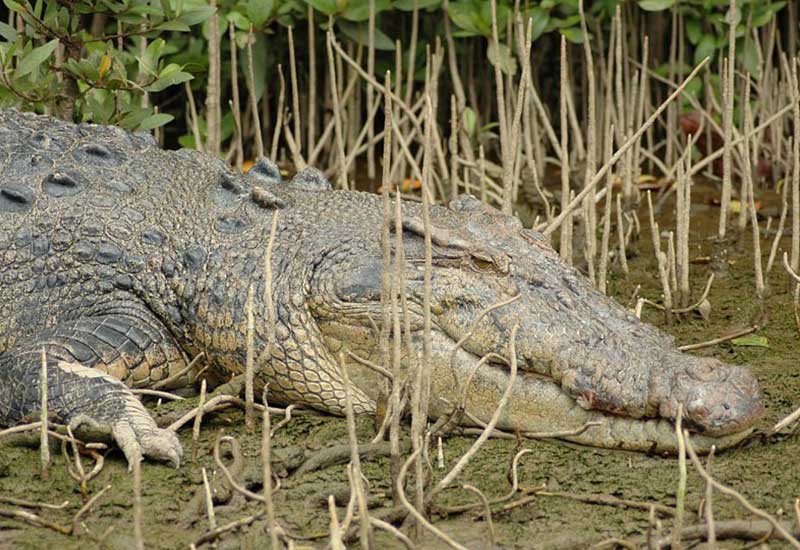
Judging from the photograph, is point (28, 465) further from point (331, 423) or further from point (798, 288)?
point (798, 288)

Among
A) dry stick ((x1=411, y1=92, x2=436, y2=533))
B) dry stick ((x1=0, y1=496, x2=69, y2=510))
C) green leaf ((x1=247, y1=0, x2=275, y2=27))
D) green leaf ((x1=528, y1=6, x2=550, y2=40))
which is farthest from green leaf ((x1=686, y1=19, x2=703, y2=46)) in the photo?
dry stick ((x1=0, y1=496, x2=69, y2=510))

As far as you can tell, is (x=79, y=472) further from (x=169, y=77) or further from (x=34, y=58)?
(x=169, y=77)

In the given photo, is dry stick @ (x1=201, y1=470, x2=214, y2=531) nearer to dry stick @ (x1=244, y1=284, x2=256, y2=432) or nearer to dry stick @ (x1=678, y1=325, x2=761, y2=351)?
dry stick @ (x1=244, y1=284, x2=256, y2=432)

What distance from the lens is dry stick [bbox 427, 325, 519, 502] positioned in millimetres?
3299

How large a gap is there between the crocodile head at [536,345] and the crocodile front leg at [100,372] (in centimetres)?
60

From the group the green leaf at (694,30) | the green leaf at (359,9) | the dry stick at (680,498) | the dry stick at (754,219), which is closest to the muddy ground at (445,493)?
the dry stick at (680,498)

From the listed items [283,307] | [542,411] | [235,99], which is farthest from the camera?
[235,99]

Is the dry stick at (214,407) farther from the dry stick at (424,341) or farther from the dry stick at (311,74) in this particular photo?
the dry stick at (311,74)

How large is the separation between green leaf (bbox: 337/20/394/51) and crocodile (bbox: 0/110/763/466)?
2.37 metres

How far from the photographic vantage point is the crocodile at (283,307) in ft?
12.3

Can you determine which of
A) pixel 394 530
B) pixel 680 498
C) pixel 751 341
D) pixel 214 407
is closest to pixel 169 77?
pixel 214 407

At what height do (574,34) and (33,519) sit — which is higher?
(574,34)

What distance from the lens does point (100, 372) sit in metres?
4.06

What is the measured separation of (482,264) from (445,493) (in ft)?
2.55
